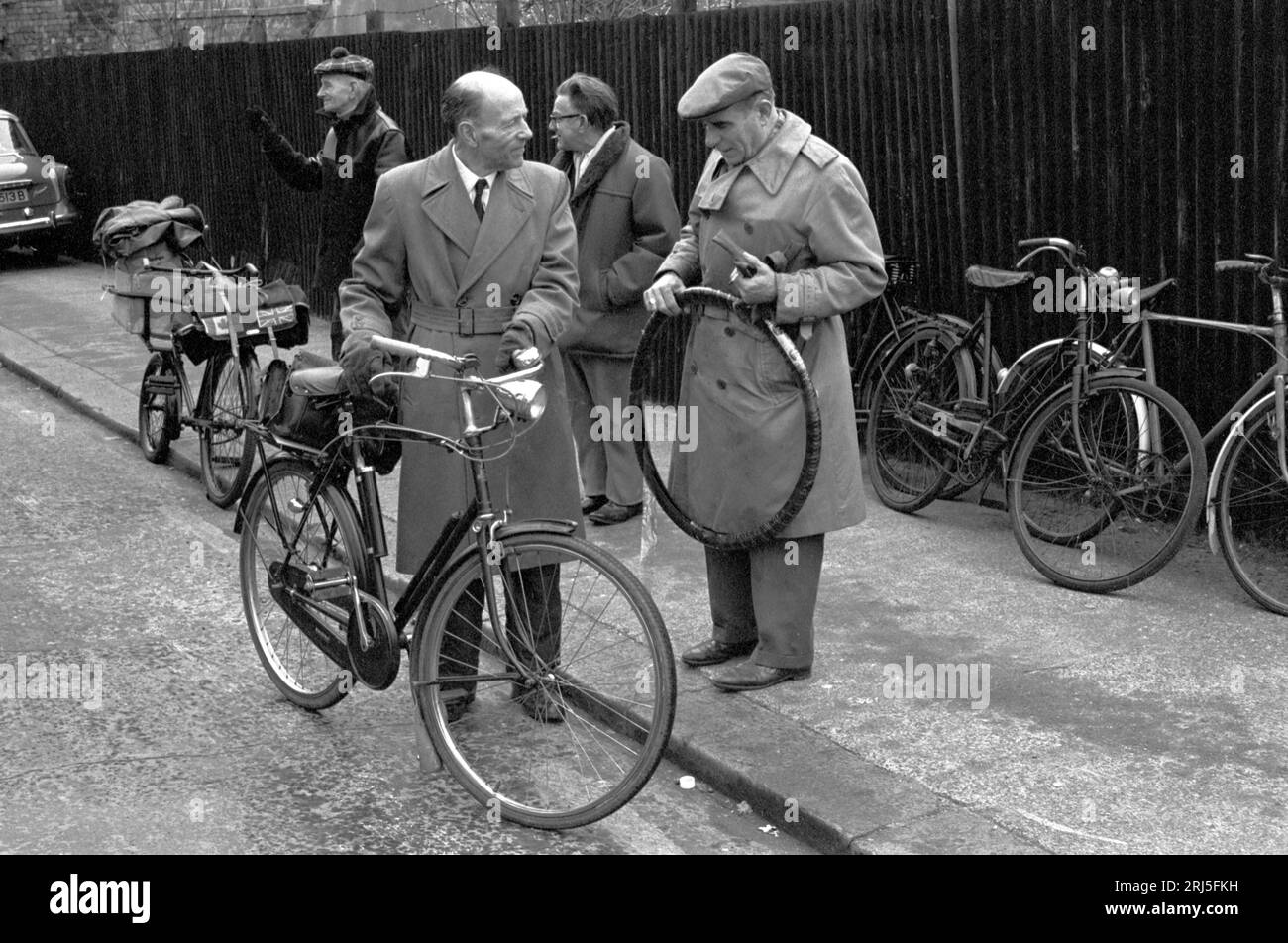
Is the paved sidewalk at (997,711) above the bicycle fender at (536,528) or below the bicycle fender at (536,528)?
below

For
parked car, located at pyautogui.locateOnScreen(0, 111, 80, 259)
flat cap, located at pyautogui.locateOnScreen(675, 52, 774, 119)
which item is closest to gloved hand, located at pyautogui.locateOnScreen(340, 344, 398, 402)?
flat cap, located at pyautogui.locateOnScreen(675, 52, 774, 119)

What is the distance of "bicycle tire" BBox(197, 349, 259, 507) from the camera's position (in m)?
8.33

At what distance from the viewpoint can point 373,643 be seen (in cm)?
502

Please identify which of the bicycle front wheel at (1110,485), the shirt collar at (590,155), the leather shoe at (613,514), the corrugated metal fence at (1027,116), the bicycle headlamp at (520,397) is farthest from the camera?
the leather shoe at (613,514)

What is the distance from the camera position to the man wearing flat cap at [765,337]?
534 centimetres

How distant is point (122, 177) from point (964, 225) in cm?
1320

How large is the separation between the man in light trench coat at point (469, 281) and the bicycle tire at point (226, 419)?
10.6 feet

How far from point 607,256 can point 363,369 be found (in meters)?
2.82

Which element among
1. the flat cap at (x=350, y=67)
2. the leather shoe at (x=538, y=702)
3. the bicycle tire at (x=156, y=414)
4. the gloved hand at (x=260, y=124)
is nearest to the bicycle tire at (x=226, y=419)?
the bicycle tire at (x=156, y=414)

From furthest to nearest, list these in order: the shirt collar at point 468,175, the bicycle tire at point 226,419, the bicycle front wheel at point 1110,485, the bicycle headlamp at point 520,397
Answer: the bicycle tire at point 226,419
the bicycle front wheel at point 1110,485
the shirt collar at point 468,175
the bicycle headlamp at point 520,397

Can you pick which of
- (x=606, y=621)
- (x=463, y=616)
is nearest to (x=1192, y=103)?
(x=606, y=621)

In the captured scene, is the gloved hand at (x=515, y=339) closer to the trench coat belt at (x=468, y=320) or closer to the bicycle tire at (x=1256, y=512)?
the trench coat belt at (x=468, y=320)

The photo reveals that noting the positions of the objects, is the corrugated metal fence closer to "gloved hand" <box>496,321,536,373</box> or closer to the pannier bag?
"gloved hand" <box>496,321,536,373</box>

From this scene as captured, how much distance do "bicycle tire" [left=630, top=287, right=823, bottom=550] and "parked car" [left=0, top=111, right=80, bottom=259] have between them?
14315 mm
